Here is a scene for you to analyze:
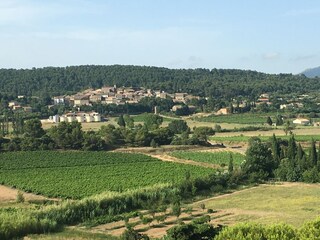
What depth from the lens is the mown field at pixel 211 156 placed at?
50581 mm

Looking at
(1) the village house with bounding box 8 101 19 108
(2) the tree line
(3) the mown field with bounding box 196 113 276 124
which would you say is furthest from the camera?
(1) the village house with bounding box 8 101 19 108

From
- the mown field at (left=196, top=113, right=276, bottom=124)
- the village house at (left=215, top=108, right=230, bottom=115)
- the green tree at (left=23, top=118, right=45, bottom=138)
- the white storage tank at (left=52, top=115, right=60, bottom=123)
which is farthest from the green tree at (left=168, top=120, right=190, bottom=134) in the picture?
the village house at (left=215, top=108, right=230, bottom=115)

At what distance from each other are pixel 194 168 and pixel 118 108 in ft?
208

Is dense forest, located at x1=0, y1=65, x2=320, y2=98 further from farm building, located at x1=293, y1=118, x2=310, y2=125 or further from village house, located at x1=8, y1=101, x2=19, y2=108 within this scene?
farm building, located at x1=293, y1=118, x2=310, y2=125

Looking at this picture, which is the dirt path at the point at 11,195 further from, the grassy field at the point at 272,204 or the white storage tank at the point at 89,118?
the white storage tank at the point at 89,118

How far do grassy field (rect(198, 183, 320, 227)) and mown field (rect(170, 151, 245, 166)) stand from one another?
1081 centimetres

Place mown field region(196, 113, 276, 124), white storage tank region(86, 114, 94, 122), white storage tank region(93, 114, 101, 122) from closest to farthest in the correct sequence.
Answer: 1. mown field region(196, 113, 276, 124)
2. white storage tank region(86, 114, 94, 122)
3. white storage tank region(93, 114, 101, 122)

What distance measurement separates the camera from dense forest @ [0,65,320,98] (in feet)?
483

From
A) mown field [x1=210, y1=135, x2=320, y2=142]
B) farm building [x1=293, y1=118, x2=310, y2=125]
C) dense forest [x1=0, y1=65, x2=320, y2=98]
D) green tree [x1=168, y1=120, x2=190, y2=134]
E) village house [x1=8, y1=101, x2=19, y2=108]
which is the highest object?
dense forest [x1=0, y1=65, x2=320, y2=98]

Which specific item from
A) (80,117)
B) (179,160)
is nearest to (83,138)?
(179,160)

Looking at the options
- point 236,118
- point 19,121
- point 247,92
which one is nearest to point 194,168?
point 19,121

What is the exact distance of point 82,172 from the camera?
44938 millimetres

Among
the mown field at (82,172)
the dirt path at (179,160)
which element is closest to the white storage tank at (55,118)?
the mown field at (82,172)

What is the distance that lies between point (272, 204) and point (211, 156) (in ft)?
72.1
